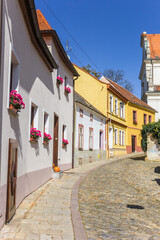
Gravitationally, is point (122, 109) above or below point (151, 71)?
below

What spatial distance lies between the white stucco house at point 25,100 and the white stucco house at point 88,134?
4.07 meters

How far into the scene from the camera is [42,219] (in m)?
5.69

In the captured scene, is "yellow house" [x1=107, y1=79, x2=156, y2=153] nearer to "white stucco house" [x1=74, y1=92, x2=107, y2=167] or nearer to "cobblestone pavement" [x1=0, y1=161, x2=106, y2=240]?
"white stucco house" [x1=74, y1=92, x2=107, y2=167]

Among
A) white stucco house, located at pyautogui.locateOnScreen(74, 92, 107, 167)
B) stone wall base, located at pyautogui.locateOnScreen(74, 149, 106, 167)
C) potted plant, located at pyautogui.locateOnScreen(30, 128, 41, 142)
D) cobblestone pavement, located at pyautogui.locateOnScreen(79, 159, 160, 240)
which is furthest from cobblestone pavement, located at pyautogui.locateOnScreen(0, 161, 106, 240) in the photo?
white stucco house, located at pyautogui.locateOnScreen(74, 92, 107, 167)

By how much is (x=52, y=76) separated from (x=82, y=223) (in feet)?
25.2

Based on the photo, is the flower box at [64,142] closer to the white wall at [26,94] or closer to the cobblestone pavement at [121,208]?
the white wall at [26,94]

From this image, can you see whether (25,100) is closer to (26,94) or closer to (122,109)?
(26,94)

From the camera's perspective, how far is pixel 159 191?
9.48 metres

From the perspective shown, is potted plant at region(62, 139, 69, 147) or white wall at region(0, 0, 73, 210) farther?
potted plant at region(62, 139, 69, 147)

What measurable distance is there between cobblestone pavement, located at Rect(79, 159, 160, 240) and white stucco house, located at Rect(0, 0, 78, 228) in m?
1.64

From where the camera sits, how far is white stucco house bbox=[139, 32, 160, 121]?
40.3 meters

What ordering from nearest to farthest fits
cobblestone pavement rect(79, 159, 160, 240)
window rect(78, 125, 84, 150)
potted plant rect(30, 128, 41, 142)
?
cobblestone pavement rect(79, 159, 160, 240), potted plant rect(30, 128, 41, 142), window rect(78, 125, 84, 150)

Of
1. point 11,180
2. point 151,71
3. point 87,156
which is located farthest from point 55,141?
point 151,71

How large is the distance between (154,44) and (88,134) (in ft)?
102
